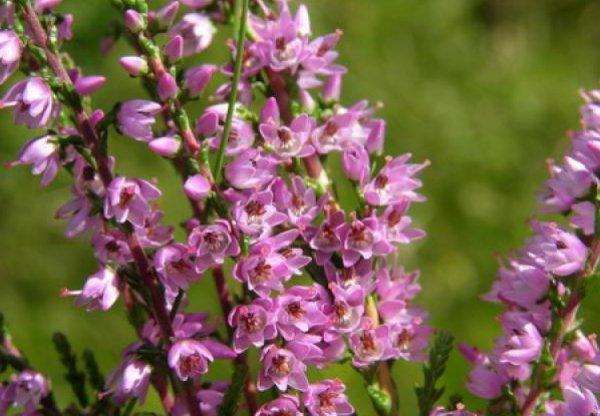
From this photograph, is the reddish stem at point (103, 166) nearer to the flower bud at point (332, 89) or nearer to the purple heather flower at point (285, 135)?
the purple heather flower at point (285, 135)

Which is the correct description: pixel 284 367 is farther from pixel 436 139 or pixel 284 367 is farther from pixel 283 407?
pixel 436 139

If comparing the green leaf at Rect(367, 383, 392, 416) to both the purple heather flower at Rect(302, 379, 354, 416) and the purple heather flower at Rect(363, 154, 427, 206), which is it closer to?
the purple heather flower at Rect(302, 379, 354, 416)

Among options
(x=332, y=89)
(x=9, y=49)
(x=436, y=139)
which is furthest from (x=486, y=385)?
(x=436, y=139)

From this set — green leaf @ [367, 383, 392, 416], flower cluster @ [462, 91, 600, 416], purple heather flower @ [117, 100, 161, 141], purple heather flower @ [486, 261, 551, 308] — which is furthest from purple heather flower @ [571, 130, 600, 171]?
purple heather flower @ [117, 100, 161, 141]

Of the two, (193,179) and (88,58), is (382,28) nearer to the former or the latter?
(88,58)

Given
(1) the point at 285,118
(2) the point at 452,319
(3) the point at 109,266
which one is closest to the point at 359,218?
(1) the point at 285,118

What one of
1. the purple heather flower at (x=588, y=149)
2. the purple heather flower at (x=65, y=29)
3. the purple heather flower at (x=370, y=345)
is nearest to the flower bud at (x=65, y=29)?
the purple heather flower at (x=65, y=29)

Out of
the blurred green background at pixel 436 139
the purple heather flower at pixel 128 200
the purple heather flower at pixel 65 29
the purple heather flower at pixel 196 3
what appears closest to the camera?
the purple heather flower at pixel 128 200
